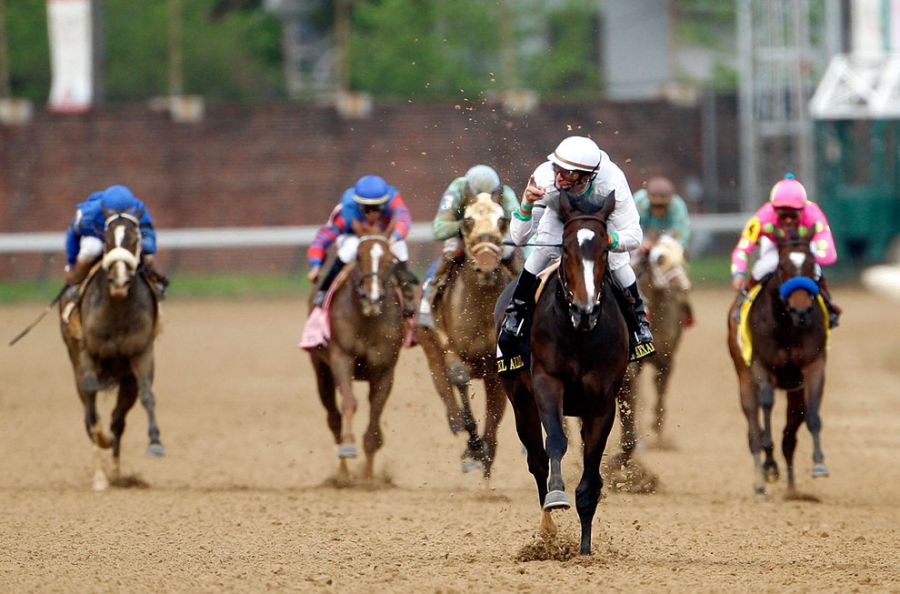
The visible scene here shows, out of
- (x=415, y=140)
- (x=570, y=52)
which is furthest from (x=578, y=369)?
(x=570, y=52)

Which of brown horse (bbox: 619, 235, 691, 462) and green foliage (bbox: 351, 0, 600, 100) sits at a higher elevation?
green foliage (bbox: 351, 0, 600, 100)

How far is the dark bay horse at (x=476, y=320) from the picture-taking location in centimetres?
1102

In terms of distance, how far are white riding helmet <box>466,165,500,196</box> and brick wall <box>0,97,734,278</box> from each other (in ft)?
66.2

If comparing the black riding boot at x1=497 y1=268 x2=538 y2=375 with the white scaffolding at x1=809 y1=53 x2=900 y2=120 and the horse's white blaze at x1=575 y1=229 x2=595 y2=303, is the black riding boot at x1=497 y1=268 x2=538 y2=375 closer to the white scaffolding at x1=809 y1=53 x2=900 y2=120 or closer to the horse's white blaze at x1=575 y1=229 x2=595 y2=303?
the horse's white blaze at x1=575 y1=229 x2=595 y2=303

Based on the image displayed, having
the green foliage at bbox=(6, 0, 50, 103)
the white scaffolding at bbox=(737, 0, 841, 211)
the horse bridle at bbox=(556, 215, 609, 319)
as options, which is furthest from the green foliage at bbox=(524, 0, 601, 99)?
the horse bridle at bbox=(556, 215, 609, 319)

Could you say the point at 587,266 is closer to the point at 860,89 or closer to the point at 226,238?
the point at 226,238

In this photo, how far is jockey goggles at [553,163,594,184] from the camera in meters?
8.48

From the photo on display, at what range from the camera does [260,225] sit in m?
32.5

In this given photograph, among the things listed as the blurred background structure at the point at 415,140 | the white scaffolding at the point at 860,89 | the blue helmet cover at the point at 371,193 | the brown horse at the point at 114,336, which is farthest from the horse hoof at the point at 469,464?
the white scaffolding at the point at 860,89

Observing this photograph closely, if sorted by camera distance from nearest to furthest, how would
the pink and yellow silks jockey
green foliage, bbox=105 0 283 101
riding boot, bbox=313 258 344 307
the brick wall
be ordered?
1. the pink and yellow silks jockey
2. riding boot, bbox=313 258 344 307
3. the brick wall
4. green foliage, bbox=105 0 283 101

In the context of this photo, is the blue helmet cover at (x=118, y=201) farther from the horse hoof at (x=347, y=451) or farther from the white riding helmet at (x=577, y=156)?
the white riding helmet at (x=577, y=156)

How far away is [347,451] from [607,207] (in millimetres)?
4032

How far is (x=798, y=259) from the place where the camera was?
11273 mm

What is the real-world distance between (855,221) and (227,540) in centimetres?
2353
